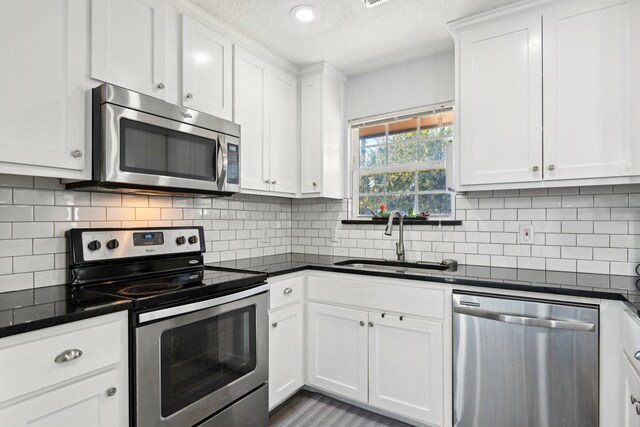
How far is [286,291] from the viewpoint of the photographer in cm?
226

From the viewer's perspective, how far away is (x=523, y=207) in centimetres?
224

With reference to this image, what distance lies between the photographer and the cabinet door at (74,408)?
112cm

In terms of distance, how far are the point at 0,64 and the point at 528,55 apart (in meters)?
2.45

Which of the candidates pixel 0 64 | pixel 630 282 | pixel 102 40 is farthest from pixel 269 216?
pixel 630 282

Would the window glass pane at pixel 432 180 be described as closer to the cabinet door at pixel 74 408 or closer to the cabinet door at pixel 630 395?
the cabinet door at pixel 630 395

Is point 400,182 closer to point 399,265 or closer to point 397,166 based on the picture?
point 397,166

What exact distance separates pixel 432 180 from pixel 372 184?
50cm

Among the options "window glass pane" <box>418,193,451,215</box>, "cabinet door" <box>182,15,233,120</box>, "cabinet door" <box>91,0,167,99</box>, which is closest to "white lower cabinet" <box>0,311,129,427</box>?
"cabinet door" <box>91,0,167,99</box>

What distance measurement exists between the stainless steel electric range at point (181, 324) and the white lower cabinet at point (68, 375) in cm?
6

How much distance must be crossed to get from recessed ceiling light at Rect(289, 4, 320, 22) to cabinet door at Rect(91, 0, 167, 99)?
2.33 feet

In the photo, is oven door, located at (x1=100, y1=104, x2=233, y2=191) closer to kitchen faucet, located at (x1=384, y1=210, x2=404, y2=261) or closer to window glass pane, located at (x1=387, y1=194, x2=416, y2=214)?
kitchen faucet, located at (x1=384, y1=210, x2=404, y2=261)

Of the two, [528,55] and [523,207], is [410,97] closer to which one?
[528,55]

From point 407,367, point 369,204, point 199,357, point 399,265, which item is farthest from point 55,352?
point 369,204

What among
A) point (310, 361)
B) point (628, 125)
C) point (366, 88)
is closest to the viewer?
point (628, 125)
